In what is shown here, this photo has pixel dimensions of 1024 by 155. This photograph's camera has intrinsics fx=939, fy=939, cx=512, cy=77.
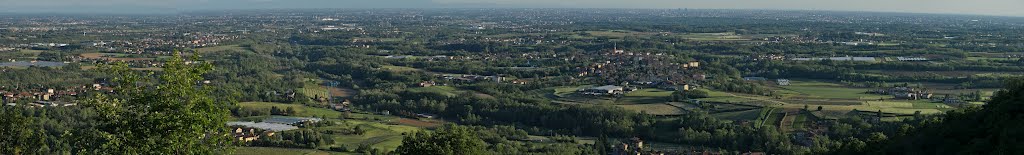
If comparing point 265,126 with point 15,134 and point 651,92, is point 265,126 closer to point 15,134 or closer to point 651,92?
point 651,92

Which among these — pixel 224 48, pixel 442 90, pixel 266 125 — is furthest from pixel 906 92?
pixel 224 48

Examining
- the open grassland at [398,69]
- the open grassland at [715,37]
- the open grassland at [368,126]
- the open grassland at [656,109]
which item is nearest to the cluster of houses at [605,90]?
the open grassland at [656,109]

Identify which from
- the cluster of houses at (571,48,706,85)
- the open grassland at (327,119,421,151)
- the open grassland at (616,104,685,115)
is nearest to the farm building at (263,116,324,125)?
the open grassland at (327,119,421,151)

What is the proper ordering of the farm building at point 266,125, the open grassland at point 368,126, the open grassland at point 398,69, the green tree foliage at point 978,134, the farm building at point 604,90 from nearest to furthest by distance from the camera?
the green tree foliage at point 978,134
the open grassland at point 368,126
the farm building at point 266,125
the farm building at point 604,90
the open grassland at point 398,69

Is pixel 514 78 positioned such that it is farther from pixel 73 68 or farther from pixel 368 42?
pixel 368 42

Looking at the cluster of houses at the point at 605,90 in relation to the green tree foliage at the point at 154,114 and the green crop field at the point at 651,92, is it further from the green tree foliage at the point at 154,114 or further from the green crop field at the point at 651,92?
the green tree foliage at the point at 154,114

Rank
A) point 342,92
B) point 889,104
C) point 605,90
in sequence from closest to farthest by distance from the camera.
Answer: point 889,104 < point 605,90 < point 342,92

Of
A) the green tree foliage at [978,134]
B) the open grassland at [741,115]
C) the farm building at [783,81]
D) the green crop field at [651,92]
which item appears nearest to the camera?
the green tree foliage at [978,134]
